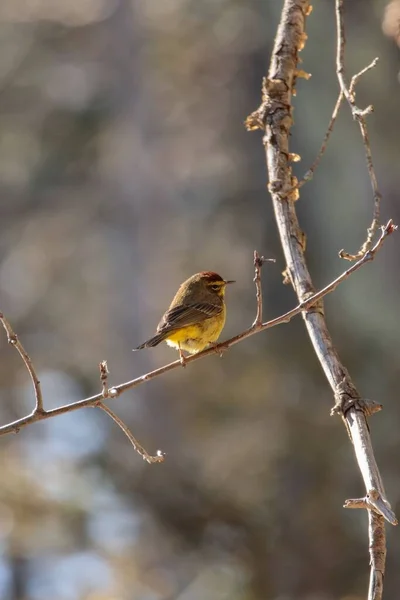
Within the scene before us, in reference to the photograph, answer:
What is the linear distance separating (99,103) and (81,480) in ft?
25.4

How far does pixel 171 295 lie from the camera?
1417 cm

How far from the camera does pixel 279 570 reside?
424 inches

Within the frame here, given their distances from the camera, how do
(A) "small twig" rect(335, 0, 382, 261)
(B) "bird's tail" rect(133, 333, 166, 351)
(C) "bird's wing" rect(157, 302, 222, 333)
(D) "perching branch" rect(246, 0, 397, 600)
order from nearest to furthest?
(D) "perching branch" rect(246, 0, 397, 600) < (A) "small twig" rect(335, 0, 382, 261) < (B) "bird's tail" rect(133, 333, 166, 351) < (C) "bird's wing" rect(157, 302, 222, 333)

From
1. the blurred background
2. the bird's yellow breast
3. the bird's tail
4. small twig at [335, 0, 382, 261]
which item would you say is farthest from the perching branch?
the blurred background

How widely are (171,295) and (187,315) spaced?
963cm

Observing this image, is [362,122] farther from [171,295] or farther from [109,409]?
[171,295]

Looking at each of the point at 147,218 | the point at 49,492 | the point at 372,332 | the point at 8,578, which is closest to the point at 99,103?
the point at 147,218

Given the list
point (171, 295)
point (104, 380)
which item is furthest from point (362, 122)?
point (171, 295)

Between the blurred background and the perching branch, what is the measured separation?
5.18 metres

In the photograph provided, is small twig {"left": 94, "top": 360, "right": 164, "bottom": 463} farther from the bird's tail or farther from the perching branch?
the bird's tail

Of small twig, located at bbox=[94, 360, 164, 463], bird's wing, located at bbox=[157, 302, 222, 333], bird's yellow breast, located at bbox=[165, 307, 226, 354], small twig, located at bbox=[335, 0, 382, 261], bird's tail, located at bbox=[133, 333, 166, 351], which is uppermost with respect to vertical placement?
bird's wing, located at bbox=[157, 302, 222, 333]

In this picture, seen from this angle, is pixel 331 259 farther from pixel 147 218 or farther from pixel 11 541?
pixel 11 541

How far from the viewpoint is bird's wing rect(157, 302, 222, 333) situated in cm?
453

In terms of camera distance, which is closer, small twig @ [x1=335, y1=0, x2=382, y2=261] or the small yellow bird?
small twig @ [x1=335, y1=0, x2=382, y2=261]
